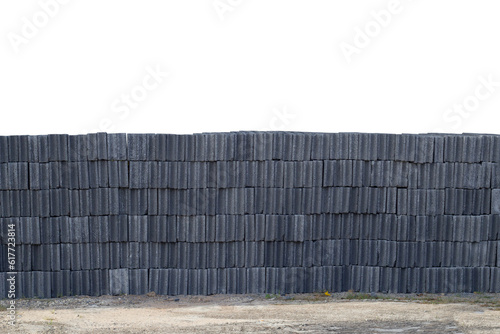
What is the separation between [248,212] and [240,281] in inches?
51.3

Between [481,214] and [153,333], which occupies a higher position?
[481,214]

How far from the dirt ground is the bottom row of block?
160mm

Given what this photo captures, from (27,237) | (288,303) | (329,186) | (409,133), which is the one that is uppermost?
(409,133)

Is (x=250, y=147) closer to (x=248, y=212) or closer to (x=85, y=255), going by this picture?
(x=248, y=212)

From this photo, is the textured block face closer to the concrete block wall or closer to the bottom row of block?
the concrete block wall

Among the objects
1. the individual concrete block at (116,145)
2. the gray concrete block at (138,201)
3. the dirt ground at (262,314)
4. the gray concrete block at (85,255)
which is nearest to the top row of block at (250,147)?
the individual concrete block at (116,145)

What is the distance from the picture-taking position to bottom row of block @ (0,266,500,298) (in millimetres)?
12086

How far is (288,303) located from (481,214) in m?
3.99

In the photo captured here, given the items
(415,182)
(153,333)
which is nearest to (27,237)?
(153,333)

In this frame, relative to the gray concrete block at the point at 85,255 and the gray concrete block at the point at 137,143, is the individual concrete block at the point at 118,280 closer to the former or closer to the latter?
the gray concrete block at the point at 85,255

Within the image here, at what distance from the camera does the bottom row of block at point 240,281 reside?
12.1m

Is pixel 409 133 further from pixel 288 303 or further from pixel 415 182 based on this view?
pixel 288 303

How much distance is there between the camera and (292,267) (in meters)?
12.3

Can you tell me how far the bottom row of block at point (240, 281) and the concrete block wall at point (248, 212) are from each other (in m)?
0.02
